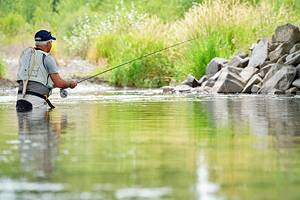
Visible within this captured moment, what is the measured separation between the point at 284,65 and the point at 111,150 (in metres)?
16.1

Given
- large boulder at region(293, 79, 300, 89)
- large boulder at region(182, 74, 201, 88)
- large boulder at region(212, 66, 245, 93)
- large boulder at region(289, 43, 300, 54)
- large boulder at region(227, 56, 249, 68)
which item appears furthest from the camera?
large boulder at region(182, 74, 201, 88)

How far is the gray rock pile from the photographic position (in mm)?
22830

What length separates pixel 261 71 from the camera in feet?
81.0

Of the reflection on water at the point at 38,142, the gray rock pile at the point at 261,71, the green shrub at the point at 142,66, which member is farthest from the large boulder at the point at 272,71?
the reflection on water at the point at 38,142

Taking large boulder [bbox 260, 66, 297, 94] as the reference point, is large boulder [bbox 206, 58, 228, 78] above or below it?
above

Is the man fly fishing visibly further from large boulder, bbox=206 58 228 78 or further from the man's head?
large boulder, bbox=206 58 228 78

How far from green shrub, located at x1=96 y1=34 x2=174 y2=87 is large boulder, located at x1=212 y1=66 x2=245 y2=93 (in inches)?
265

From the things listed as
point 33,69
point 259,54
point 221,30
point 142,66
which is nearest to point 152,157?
point 33,69

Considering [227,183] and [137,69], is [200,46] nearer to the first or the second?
[137,69]

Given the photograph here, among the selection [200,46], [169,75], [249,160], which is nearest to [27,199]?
[249,160]

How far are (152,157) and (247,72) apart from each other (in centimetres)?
1764

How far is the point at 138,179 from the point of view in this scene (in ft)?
20.2

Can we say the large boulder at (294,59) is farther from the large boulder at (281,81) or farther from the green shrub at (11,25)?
the green shrub at (11,25)

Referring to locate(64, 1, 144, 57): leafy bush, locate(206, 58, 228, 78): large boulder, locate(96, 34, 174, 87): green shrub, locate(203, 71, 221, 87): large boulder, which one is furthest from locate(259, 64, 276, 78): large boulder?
locate(64, 1, 144, 57): leafy bush
